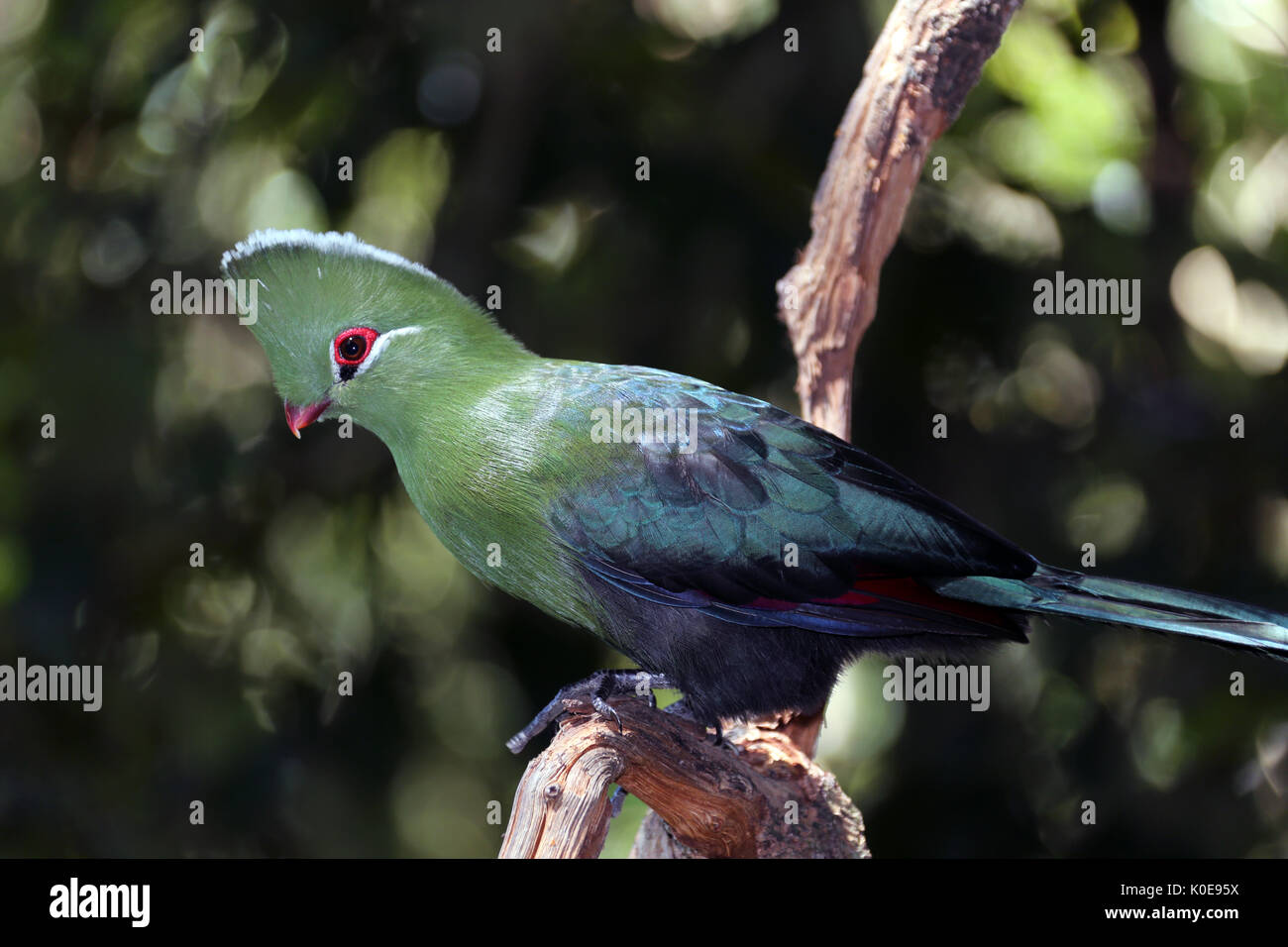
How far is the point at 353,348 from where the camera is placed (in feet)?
8.55

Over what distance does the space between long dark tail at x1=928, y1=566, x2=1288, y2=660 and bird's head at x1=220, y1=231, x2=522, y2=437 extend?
124cm

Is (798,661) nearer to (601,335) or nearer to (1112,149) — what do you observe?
(601,335)

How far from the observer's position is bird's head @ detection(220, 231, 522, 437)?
2557 mm

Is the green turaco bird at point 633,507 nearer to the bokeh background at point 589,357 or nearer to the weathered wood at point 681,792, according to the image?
the weathered wood at point 681,792

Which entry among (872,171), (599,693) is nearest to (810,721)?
(599,693)

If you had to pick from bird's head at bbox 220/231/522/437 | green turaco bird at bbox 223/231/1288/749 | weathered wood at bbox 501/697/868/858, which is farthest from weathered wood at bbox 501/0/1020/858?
bird's head at bbox 220/231/522/437

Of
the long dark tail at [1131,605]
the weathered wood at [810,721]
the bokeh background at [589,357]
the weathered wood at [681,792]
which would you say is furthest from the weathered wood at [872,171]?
the weathered wood at [681,792]

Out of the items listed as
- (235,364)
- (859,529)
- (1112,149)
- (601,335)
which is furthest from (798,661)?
(235,364)

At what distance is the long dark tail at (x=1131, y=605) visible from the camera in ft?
7.97

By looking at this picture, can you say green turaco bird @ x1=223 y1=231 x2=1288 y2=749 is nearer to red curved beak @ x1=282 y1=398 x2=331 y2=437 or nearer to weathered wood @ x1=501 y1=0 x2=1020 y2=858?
red curved beak @ x1=282 y1=398 x2=331 y2=437

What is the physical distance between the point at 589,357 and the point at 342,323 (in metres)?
1.60

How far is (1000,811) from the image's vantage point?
4109 millimetres

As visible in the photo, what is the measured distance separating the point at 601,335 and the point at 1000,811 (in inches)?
83.8

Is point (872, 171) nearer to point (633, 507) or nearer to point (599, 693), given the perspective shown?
point (633, 507)
